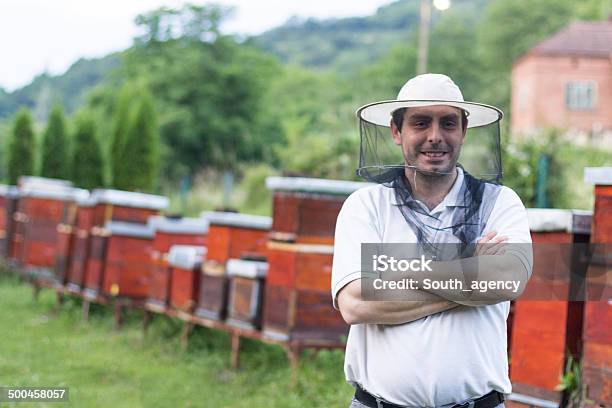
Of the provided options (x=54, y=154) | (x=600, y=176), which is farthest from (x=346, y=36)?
(x=600, y=176)

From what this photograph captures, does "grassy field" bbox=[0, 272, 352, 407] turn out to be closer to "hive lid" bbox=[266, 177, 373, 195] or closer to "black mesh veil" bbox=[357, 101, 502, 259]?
"hive lid" bbox=[266, 177, 373, 195]

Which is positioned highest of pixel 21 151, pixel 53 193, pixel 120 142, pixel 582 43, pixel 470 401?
pixel 582 43

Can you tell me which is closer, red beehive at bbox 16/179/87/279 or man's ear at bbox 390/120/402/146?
man's ear at bbox 390/120/402/146

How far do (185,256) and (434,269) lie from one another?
17.4 feet

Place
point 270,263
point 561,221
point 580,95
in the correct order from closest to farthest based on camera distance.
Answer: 1. point 561,221
2. point 270,263
3. point 580,95

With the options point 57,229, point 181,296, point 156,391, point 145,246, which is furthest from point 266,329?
point 57,229

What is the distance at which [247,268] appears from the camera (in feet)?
20.9

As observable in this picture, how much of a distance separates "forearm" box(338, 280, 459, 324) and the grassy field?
9.38ft

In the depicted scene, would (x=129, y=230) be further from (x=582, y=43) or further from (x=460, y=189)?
(x=582, y=43)

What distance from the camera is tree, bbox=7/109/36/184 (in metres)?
18.0

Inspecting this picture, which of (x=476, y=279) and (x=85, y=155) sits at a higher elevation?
(x=85, y=155)

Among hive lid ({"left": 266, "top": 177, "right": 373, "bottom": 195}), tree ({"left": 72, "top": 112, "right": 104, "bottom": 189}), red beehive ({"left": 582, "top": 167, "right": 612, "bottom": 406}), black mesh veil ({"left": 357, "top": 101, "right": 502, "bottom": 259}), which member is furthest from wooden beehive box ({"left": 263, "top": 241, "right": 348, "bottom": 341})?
tree ({"left": 72, "top": 112, "right": 104, "bottom": 189})

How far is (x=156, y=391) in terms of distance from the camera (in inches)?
229

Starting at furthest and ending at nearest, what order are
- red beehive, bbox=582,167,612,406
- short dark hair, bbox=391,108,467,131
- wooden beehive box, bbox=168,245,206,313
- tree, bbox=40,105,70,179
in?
tree, bbox=40,105,70,179 → wooden beehive box, bbox=168,245,206,313 → red beehive, bbox=582,167,612,406 → short dark hair, bbox=391,108,467,131
